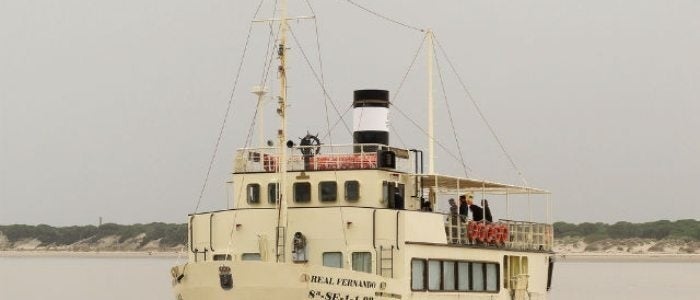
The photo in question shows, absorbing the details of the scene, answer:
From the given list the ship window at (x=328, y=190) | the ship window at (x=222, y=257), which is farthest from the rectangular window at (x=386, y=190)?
the ship window at (x=222, y=257)

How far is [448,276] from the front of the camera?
37.2m

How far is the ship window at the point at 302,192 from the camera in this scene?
3694cm

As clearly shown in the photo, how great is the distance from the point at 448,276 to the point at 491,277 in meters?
2.96

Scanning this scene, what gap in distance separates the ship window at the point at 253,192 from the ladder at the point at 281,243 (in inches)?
139

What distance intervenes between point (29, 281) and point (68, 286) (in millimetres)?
11283

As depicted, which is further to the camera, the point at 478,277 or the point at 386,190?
the point at 478,277

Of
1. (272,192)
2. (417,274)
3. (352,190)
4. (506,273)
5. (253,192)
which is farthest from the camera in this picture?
(506,273)

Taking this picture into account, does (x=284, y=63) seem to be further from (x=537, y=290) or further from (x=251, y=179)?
(x=537, y=290)

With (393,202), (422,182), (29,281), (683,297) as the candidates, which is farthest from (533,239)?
(29,281)

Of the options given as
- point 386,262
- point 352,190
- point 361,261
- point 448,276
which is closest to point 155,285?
point 448,276

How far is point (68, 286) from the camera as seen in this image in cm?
10200

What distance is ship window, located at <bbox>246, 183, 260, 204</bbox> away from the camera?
1489 inches

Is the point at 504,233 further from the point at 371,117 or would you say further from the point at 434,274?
the point at 371,117

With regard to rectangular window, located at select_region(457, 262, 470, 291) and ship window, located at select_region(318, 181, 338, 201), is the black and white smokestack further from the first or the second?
rectangular window, located at select_region(457, 262, 470, 291)
